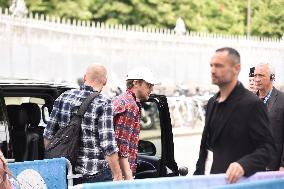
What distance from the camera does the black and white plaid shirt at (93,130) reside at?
6.62 m

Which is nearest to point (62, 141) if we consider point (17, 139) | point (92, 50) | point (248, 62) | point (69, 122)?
point (69, 122)

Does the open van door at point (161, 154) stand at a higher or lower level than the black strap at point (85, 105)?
lower

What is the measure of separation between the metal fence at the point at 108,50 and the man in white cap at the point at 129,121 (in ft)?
61.9

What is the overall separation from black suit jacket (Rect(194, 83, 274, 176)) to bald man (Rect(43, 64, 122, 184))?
150cm

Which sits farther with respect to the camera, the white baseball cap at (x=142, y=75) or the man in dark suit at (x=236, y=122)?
the white baseball cap at (x=142, y=75)

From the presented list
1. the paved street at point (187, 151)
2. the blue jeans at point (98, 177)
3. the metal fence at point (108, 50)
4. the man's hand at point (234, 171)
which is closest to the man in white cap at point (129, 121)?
the blue jeans at point (98, 177)

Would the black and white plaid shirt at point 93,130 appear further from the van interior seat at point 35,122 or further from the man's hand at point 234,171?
the man's hand at point 234,171

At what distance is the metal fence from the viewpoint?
29.5m

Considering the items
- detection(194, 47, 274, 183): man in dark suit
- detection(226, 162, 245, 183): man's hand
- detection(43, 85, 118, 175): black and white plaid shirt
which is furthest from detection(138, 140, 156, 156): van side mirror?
detection(226, 162, 245, 183): man's hand

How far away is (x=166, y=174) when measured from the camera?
313 inches

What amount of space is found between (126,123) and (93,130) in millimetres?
464

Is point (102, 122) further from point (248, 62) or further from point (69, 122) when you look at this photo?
point (248, 62)

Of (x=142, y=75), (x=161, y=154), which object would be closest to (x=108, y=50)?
(x=161, y=154)

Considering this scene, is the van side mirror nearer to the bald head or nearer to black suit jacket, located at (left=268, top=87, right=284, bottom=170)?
black suit jacket, located at (left=268, top=87, right=284, bottom=170)
